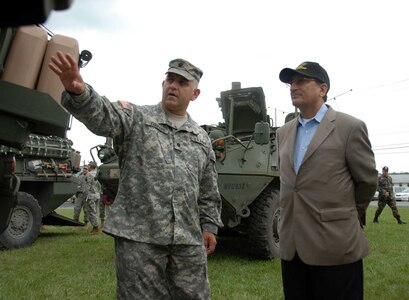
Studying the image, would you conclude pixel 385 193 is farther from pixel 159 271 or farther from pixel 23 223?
pixel 159 271

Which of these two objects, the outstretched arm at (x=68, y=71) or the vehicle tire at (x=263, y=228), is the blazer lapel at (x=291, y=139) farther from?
the vehicle tire at (x=263, y=228)

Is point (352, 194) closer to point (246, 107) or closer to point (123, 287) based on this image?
point (123, 287)

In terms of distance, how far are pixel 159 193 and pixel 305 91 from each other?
0.99m

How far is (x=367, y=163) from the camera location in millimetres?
2377

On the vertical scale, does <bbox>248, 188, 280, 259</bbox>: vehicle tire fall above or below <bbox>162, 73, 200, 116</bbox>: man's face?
below

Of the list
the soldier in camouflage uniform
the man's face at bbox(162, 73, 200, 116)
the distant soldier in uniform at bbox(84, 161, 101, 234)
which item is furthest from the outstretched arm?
the distant soldier in uniform at bbox(84, 161, 101, 234)

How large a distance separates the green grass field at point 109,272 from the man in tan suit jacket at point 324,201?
185cm

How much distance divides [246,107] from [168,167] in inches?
201

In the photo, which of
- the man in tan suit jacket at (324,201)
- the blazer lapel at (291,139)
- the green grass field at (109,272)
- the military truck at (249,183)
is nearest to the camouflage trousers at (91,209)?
the green grass field at (109,272)

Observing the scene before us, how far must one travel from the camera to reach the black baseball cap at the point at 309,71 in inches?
101

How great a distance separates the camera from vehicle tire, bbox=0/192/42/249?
7516 millimetres

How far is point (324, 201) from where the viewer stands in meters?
2.36

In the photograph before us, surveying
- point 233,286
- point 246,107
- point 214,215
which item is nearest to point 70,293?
point 233,286

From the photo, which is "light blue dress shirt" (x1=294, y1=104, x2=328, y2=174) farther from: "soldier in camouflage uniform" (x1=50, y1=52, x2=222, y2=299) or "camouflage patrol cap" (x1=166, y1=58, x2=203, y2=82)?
"camouflage patrol cap" (x1=166, y1=58, x2=203, y2=82)
